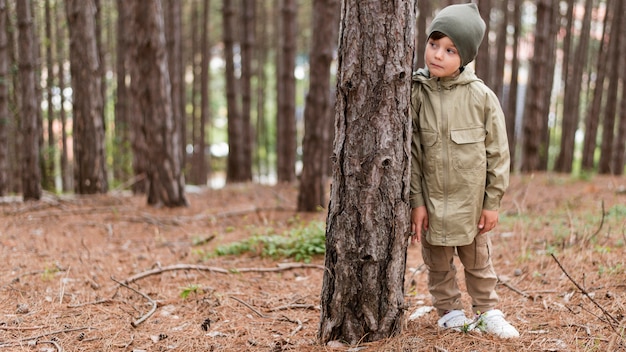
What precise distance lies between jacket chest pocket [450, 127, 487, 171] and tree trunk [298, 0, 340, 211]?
4133 mm

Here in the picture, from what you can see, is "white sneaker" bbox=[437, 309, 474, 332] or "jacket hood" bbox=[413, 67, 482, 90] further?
"white sneaker" bbox=[437, 309, 474, 332]

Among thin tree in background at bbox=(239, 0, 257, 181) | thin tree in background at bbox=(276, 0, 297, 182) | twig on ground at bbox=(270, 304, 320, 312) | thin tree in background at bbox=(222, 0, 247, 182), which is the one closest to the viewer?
twig on ground at bbox=(270, 304, 320, 312)

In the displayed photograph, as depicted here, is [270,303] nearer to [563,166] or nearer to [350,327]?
[350,327]

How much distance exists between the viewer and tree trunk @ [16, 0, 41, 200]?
24.6 ft

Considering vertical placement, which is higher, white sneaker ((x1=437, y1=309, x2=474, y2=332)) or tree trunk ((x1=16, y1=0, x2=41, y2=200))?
tree trunk ((x1=16, y1=0, x2=41, y2=200))

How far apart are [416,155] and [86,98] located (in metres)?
7.09

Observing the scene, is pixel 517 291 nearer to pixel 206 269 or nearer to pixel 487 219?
pixel 487 219

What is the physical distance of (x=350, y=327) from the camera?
266 cm

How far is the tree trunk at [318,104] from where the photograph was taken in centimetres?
658

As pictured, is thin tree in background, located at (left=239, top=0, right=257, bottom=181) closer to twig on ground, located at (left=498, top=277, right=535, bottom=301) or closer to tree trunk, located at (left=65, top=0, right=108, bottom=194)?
tree trunk, located at (left=65, top=0, right=108, bottom=194)

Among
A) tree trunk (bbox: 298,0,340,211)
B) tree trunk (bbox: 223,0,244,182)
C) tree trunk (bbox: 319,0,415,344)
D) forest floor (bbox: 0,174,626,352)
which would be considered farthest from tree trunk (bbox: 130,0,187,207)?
tree trunk (bbox: 319,0,415,344)

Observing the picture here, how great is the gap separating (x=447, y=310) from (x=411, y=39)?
5.18 ft

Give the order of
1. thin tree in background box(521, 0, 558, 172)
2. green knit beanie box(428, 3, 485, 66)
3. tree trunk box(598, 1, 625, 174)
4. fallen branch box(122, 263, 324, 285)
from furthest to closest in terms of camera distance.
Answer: tree trunk box(598, 1, 625, 174) → thin tree in background box(521, 0, 558, 172) → fallen branch box(122, 263, 324, 285) → green knit beanie box(428, 3, 485, 66)

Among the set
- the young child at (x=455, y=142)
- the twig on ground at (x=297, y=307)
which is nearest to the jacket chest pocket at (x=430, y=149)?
the young child at (x=455, y=142)
